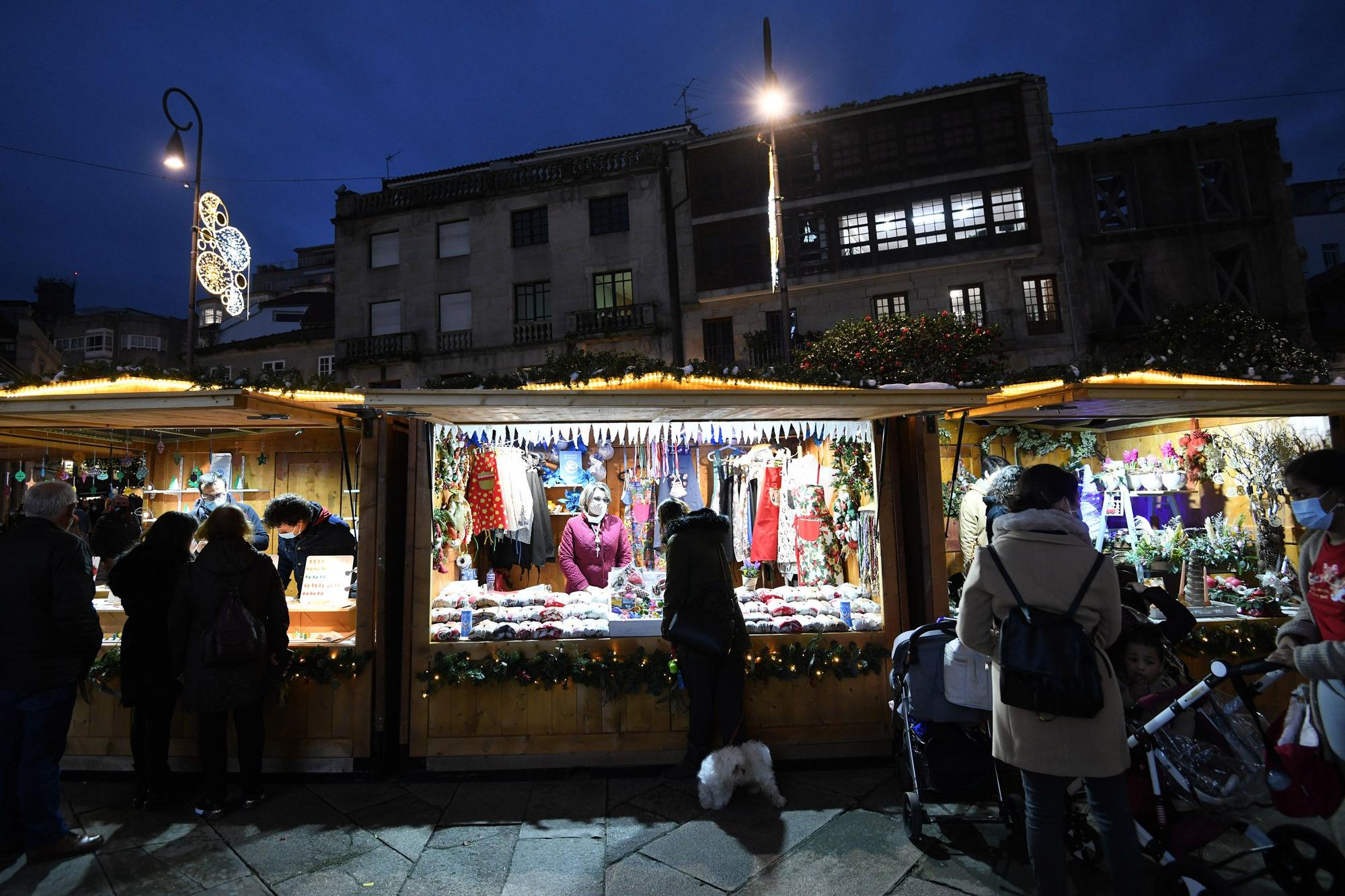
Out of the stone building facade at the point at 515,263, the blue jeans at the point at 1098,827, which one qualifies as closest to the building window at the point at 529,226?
the stone building facade at the point at 515,263

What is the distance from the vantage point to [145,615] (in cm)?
422

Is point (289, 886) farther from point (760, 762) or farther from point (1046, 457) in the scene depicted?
point (1046, 457)

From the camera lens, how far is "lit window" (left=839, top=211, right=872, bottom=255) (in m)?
19.4

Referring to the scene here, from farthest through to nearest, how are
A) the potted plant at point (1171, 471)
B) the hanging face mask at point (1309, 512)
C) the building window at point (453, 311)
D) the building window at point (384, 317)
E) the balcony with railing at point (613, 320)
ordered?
the building window at point (384, 317) → the building window at point (453, 311) → the balcony with railing at point (613, 320) → the potted plant at point (1171, 471) → the hanging face mask at point (1309, 512)

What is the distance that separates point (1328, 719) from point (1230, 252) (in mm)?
20029

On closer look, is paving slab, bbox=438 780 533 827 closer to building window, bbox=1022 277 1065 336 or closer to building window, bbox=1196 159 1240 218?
building window, bbox=1022 277 1065 336

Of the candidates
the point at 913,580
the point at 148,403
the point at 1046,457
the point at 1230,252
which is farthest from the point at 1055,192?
the point at 148,403

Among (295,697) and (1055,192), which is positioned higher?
(1055,192)

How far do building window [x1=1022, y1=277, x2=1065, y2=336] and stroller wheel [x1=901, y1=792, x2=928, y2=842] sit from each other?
17389mm

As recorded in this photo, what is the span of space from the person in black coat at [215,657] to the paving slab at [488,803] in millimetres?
1233

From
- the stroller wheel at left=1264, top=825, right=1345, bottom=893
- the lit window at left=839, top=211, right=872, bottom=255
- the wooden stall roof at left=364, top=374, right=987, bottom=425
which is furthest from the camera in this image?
the lit window at left=839, top=211, right=872, bottom=255

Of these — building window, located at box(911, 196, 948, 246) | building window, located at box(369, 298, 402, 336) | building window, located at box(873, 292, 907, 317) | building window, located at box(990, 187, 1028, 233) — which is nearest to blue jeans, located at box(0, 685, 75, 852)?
building window, located at box(873, 292, 907, 317)

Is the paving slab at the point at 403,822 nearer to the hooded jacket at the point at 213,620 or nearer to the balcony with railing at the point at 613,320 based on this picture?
the hooded jacket at the point at 213,620

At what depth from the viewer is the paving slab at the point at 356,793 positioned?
4.37 m
